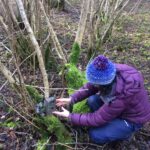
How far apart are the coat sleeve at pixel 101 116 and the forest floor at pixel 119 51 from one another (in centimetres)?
27

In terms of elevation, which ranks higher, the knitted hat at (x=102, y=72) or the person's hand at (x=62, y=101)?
the knitted hat at (x=102, y=72)

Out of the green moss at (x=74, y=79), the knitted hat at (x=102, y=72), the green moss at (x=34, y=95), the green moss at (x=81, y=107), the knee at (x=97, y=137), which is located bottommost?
the knee at (x=97, y=137)

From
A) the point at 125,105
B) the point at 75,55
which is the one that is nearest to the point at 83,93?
the point at 125,105

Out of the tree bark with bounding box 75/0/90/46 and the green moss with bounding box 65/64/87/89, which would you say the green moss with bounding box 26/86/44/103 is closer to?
the green moss with bounding box 65/64/87/89

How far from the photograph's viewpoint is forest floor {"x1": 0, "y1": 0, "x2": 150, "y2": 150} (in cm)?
305

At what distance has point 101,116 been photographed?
2789mm

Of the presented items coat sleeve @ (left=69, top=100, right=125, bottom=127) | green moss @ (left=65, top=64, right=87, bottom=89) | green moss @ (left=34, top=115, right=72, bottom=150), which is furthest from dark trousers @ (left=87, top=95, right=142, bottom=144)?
green moss @ (left=65, top=64, right=87, bottom=89)

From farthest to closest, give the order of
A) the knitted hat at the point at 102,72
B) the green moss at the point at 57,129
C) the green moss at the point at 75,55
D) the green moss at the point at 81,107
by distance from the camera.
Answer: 1. the green moss at the point at 75,55
2. the green moss at the point at 81,107
3. the green moss at the point at 57,129
4. the knitted hat at the point at 102,72

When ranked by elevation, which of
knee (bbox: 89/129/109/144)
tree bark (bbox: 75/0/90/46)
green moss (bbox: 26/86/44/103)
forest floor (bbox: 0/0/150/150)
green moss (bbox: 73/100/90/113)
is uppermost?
tree bark (bbox: 75/0/90/46)

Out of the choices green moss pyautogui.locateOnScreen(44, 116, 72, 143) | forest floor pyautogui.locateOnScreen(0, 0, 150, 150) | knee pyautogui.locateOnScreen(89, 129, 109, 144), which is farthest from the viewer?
forest floor pyautogui.locateOnScreen(0, 0, 150, 150)

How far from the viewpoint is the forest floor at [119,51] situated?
305 centimetres

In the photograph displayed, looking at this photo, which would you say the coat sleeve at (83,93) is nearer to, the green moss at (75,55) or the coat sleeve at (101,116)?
the coat sleeve at (101,116)

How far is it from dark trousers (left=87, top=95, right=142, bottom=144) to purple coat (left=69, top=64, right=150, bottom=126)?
0.06 m

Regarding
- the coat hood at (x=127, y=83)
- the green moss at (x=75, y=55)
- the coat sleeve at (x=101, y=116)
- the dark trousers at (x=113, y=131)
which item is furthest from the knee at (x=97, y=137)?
the green moss at (x=75, y=55)
